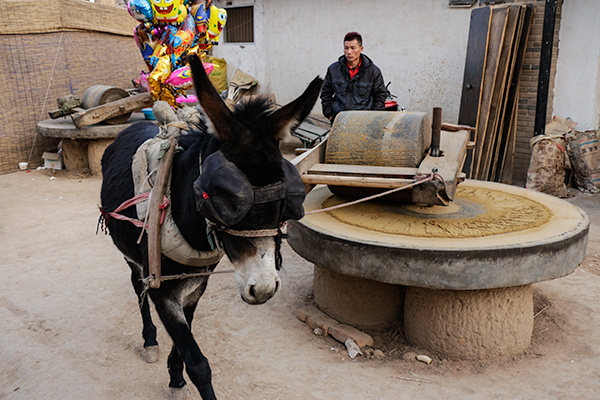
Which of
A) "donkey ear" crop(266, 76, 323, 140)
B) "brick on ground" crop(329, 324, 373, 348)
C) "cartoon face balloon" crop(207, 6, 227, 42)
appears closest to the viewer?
"donkey ear" crop(266, 76, 323, 140)

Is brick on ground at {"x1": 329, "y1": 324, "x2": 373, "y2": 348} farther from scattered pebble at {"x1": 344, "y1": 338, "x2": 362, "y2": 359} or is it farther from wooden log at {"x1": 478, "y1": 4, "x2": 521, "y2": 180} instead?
wooden log at {"x1": 478, "y1": 4, "x2": 521, "y2": 180}

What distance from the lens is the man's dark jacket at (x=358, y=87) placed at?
503 cm

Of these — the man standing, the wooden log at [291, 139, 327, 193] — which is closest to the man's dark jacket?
the man standing

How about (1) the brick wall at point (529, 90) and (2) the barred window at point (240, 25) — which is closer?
(1) the brick wall at point (529, 90)

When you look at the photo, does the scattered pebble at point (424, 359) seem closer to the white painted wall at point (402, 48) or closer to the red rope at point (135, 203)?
the red rope at point (135, 203)

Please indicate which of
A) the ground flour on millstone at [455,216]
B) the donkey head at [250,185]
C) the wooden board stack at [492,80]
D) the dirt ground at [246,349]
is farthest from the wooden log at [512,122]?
the donkey head at [250,185]

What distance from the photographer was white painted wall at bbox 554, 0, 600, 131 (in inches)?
242

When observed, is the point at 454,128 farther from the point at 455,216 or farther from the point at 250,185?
the point at 250,185

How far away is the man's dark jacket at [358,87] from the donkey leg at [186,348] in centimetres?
339

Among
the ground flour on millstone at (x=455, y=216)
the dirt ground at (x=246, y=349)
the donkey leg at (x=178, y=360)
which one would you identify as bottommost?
the dirt ground at (x=246, y=349)

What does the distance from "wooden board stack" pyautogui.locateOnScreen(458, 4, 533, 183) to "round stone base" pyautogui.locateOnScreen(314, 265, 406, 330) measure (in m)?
3.57

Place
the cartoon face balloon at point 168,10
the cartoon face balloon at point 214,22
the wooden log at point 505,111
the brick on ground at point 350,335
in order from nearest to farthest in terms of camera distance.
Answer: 1. the brick on ground at point 350,335
2. the cartoon face balloon at point 168,10
3. the cartoon face balloon at point 214,22
4. the wooden log at point 505,111

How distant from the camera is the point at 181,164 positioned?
214cm

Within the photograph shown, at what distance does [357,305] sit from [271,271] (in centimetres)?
176
